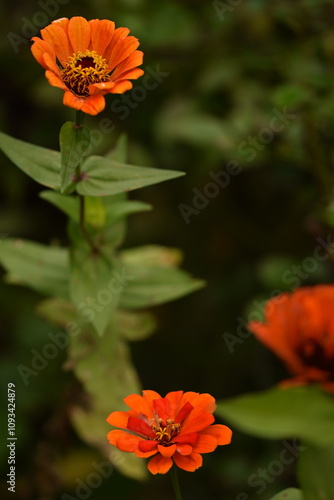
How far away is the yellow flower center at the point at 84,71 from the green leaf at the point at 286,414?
288mm

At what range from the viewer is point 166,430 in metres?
0.45

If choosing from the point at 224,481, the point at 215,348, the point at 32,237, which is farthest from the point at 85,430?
the point at 32,237

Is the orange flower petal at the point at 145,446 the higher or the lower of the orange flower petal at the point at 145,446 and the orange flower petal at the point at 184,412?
the lower

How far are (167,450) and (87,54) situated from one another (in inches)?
13.2

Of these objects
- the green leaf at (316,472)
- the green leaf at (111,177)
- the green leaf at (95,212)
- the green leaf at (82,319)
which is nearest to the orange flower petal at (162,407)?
the green leaf at (316,472)

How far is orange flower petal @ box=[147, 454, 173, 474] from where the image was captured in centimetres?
42

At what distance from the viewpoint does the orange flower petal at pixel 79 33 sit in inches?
22.4

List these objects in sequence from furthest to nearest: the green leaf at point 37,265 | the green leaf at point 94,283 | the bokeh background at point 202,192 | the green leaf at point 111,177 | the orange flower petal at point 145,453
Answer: the bokeh background at point 202,192, the green leaf at point 37,265, the green leaf at point 94,283, the green leaf at point 111,177, the orange flower petal at point 145,453

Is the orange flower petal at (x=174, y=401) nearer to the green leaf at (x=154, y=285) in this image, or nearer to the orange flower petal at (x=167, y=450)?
the orange flower petal at (x=167, y=450)

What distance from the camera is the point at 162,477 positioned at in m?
1.26

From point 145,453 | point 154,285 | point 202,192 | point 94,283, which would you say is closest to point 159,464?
point 145,453

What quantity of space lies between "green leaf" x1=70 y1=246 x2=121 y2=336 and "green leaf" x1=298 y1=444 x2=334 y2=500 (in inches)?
12.3

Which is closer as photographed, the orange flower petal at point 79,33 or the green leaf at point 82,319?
the orange flower petal at point 79,33

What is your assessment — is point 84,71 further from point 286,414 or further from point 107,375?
point 107,375
